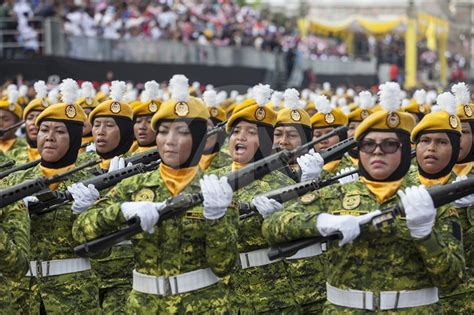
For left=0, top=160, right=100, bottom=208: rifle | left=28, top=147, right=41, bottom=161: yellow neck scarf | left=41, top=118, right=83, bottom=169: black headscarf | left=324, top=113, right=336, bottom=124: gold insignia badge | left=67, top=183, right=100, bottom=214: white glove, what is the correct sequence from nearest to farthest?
left=0, top=160, right=100, bottom=208: rifle → left=67, top=183, right=100, bottom=214: white glove → left=41, top=118, right=83, bottom=169: black headscarf → left=324, top=113, right=336, bottom=124: gold insignia badge → left=28, top=147, right=41, bottom=161: yellow neck scarf

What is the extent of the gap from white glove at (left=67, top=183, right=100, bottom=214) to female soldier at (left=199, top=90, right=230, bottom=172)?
296 cm

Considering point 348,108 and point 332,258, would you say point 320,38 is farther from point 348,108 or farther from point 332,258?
point 332,258

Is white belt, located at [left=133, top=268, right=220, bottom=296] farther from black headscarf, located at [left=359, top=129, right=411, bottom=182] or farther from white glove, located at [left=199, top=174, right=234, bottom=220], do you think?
black headscarf, located at [left=359, top=129, right=411, bottom=182]

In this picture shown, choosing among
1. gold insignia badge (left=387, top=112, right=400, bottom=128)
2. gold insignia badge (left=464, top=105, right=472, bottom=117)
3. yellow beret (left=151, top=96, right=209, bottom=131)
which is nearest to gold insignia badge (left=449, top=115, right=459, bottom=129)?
gold insignia badge (left=387, top=112, right=400, bottom=128)

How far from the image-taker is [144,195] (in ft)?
21.5

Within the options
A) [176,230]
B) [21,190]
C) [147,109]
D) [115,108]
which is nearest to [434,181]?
[176,230]

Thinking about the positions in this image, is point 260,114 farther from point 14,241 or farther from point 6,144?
point 6,144

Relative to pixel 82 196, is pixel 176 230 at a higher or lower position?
lower

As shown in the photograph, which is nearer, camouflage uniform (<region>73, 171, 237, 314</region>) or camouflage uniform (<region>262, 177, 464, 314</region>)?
camouflage uniform (<region>262, 177, 464, 314</region>)

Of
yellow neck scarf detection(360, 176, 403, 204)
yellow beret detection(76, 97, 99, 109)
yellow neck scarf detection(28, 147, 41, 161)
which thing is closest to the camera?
yellow neck scarf detection(360, 176, 403, 204)

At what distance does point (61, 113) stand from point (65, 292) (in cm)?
135

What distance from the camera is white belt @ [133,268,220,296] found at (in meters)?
6.43

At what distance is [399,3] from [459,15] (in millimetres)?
12454

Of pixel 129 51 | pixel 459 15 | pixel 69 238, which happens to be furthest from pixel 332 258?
pixel 459 15
